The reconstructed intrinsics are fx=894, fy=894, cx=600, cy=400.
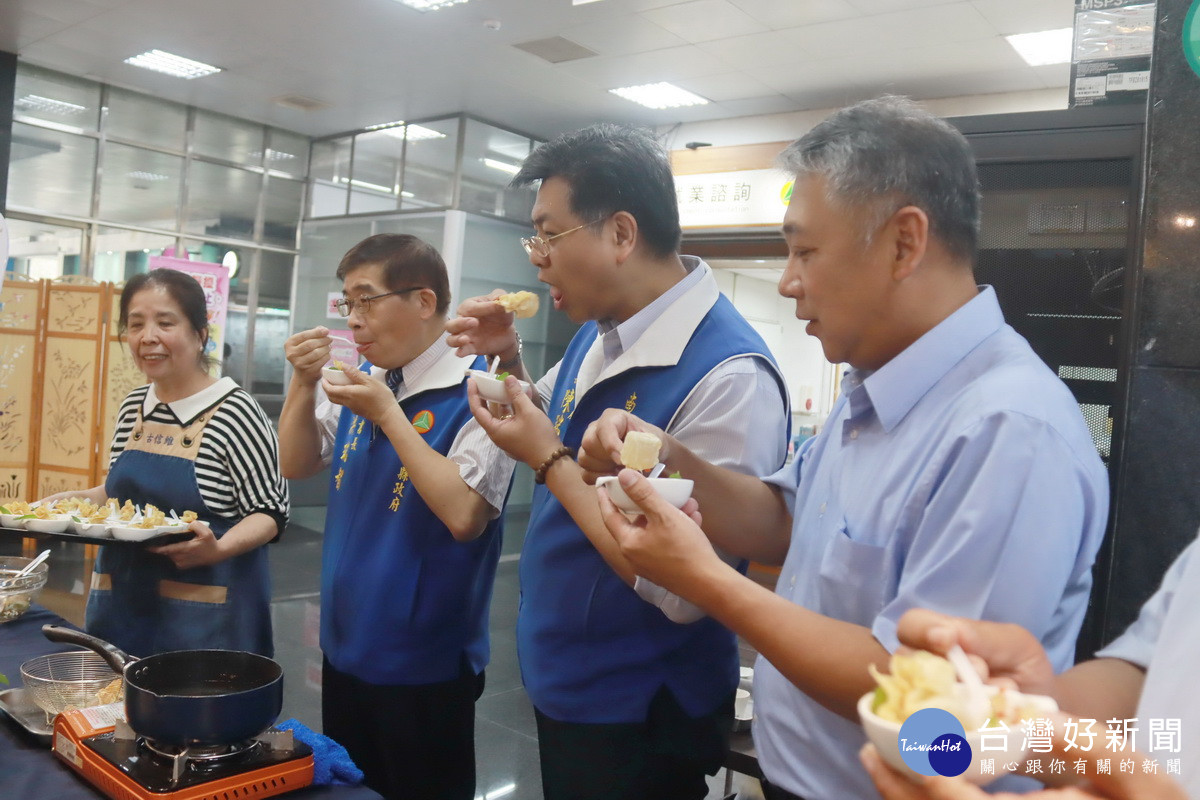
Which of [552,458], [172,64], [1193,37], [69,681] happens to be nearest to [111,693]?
[69,681]

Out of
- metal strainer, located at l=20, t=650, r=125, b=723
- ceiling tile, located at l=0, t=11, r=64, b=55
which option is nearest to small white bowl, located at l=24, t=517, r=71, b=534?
metal strainer, located at l=20, t=650, r=125, b=723

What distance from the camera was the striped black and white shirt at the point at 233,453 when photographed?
2.28 m

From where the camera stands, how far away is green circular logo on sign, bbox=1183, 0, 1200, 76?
132 cm

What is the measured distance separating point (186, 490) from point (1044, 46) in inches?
202

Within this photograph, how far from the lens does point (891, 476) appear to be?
1058 millimetres

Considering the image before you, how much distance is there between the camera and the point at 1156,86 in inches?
54.3

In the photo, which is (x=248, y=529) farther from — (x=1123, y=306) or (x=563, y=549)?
(x=1123, y=306)

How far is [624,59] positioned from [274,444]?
14.4 feet

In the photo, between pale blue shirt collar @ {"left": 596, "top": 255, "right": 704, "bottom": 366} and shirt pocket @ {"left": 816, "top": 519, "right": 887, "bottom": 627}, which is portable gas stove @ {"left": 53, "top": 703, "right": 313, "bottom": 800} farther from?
pale blue shirt collar @ {"left": 596, "top": 255, "right": 704, "bottom": 366}

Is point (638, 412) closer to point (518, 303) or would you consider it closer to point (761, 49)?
point (518, 303)

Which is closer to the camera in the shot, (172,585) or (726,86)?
(172,585)

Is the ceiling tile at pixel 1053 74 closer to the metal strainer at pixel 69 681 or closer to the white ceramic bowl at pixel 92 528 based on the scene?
the white ceramic bowl at pixel 92 528

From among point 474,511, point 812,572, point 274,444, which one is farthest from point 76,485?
point 812,572

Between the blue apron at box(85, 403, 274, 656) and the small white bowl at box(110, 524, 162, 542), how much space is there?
10 cm
